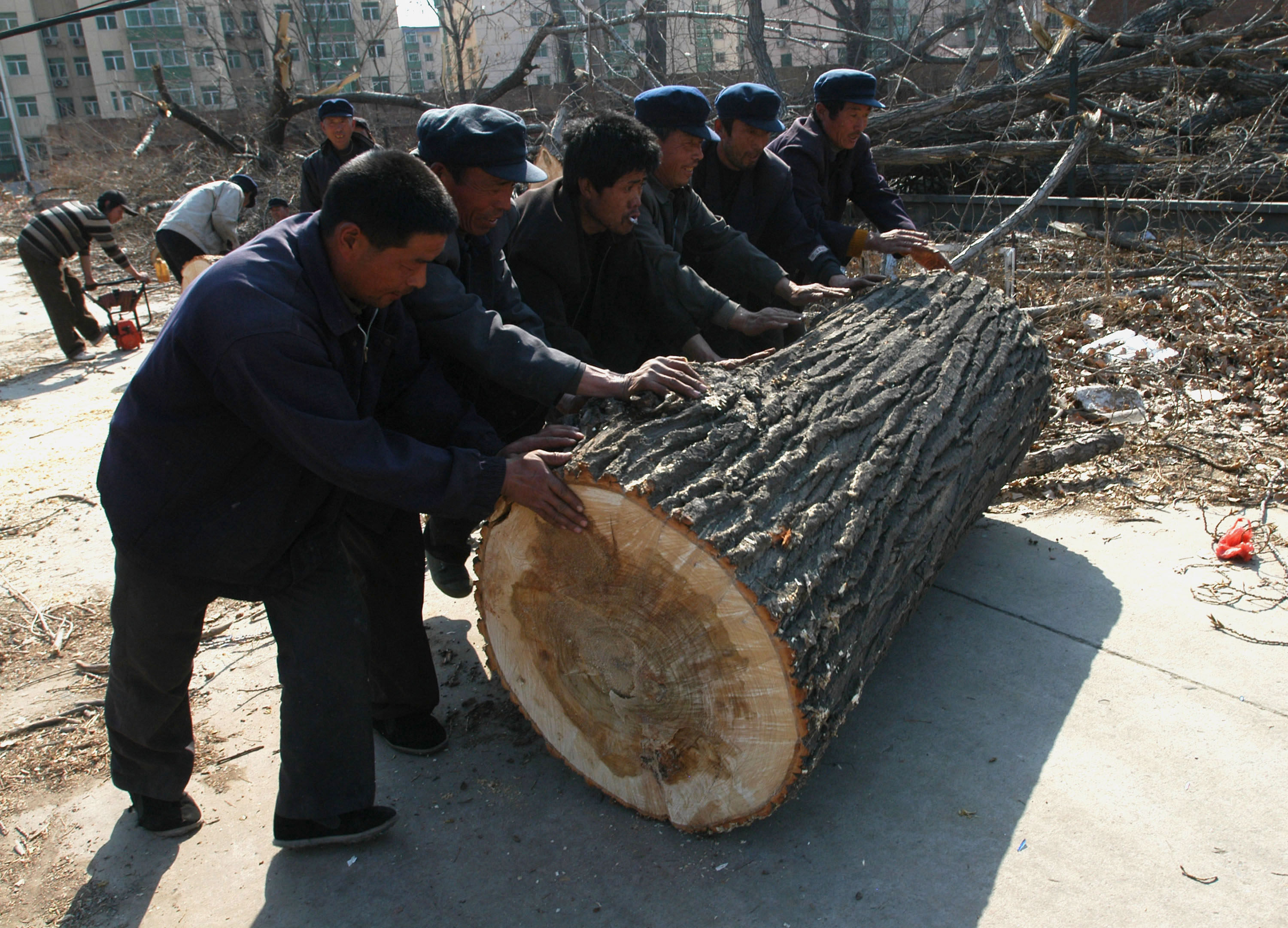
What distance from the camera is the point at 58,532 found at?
4.15 meters

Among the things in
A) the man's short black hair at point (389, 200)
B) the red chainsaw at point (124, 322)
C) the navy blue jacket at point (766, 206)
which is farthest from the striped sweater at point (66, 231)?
the man's short black hair at point (389, 200)

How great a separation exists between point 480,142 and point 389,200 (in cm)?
70

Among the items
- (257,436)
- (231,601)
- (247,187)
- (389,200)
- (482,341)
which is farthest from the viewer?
(247,187)

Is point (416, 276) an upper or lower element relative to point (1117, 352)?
upper

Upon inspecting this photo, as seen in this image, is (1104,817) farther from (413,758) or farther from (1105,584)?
(413,758)

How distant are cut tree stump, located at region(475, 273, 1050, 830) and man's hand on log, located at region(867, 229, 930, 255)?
4.73 feet

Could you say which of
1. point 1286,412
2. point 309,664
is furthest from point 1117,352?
point 309,664

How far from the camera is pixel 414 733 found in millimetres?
2611

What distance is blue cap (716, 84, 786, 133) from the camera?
3.82m

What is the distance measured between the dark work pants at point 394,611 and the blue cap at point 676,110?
185cm

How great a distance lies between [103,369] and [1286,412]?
25.7 ft

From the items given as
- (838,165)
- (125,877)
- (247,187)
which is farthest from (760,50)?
(125,877)

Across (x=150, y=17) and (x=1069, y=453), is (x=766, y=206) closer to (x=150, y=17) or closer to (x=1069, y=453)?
(x=1069, y=453)

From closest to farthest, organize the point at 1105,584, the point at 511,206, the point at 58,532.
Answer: the point at 511,206
the point at 1105,584
the point at 58,532
